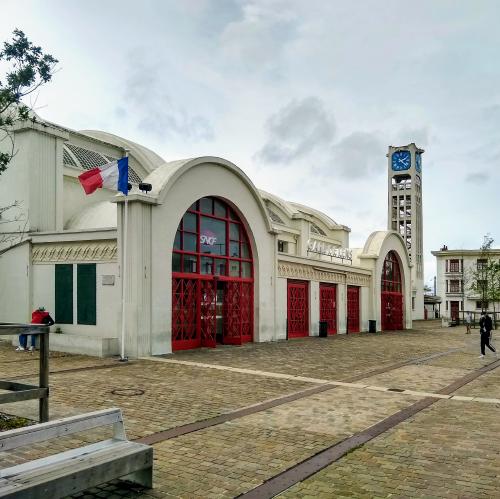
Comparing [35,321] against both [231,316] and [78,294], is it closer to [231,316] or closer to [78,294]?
[78,294]

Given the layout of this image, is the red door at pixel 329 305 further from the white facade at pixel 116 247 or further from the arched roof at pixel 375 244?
the arched roof at pixel 375 244

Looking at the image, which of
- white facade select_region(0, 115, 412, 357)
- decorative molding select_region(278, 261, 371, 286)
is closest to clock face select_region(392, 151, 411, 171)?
decorative molding select_region(278, 261, 371, 286)

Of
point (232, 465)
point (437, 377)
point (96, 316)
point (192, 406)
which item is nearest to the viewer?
point (232, 465)

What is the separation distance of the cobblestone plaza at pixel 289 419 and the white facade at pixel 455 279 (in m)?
65.1

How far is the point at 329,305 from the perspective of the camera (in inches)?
1160

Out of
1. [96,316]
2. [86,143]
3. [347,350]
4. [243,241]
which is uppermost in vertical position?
[86,143]

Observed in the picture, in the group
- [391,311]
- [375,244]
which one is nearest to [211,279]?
[375,244]

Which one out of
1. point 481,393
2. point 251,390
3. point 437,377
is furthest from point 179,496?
point 437,377

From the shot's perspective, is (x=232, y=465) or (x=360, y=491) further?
(x=232, y=465)

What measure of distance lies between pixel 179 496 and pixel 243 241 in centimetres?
1755

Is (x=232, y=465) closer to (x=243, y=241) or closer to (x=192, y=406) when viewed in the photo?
(x=192, y=406)

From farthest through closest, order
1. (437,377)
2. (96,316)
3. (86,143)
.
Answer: (86,143) → (96,316) → (437,377)

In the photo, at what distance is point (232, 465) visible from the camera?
6145 mm

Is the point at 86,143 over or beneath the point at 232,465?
over
